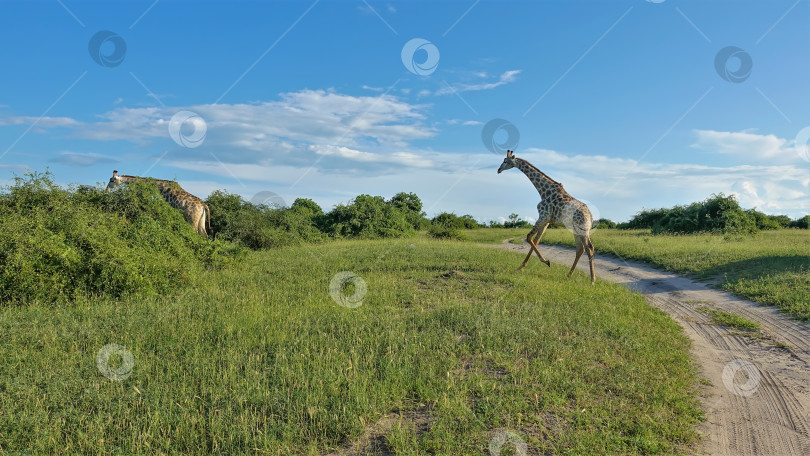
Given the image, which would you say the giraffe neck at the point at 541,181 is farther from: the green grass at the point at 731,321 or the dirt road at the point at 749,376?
the green grass at the point at 731,321

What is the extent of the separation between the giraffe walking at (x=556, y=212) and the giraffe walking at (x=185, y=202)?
11285mm

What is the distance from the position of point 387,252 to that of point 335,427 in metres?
13.3

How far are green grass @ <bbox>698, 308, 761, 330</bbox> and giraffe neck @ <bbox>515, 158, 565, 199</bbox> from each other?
548 centimetres

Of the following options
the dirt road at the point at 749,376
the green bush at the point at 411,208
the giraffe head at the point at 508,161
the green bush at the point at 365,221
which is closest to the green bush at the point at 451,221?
the green bush at the point at 411,208

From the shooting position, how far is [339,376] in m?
5.32

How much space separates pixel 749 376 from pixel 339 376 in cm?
565

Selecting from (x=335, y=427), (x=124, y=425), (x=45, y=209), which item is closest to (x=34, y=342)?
(x=124, y=425)

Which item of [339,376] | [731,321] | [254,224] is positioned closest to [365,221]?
[254,224]

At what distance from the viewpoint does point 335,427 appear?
4.38 m

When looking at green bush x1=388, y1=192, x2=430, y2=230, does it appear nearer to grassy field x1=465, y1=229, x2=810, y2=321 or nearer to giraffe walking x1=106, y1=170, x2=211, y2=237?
grassy field x1=465, y1=229, x2=810, y2=321

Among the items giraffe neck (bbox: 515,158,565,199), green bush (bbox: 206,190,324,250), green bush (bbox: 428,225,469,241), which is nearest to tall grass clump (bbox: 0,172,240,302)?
green bush (bbox: 206,190,324,250)

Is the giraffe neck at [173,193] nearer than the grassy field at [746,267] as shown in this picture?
No

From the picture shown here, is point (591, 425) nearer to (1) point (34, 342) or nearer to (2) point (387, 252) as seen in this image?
(1) point (34, 342)

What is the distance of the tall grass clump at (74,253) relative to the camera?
8.80 meters
